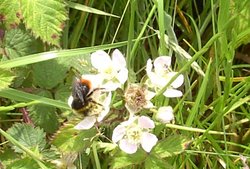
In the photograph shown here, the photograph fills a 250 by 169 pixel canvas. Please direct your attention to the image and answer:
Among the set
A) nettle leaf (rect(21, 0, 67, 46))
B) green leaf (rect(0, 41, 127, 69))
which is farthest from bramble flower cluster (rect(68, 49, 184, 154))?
nettle leaf (rect(21, 0, 67, 46))

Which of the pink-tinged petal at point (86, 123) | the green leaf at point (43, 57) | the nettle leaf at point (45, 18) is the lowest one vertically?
the pink-tinged petal at point (86, 123)

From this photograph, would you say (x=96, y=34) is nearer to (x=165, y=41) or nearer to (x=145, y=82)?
(x=165, y=41)

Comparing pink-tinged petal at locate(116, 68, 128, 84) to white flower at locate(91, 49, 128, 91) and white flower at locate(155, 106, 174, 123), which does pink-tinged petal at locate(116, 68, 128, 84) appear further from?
white flower at locate(155, 106, 174, 123)

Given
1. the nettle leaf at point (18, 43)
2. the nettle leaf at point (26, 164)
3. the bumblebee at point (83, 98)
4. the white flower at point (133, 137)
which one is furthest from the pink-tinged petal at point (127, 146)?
the nettle leaf at point (18, 43)

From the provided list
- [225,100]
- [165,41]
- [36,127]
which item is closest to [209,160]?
[225,100]

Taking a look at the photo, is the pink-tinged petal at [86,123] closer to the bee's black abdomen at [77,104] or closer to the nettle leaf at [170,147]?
the bee's black abdomen at [77,104]

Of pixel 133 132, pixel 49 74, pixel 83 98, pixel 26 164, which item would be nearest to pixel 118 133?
pixel 133 132

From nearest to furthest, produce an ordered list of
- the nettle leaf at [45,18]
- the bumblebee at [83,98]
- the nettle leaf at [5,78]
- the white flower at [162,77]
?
the bumblebee at [83,98] < the white flower at [162,77] < the nettle leaf at [5,78] < the nettle leaf at [45,18]
